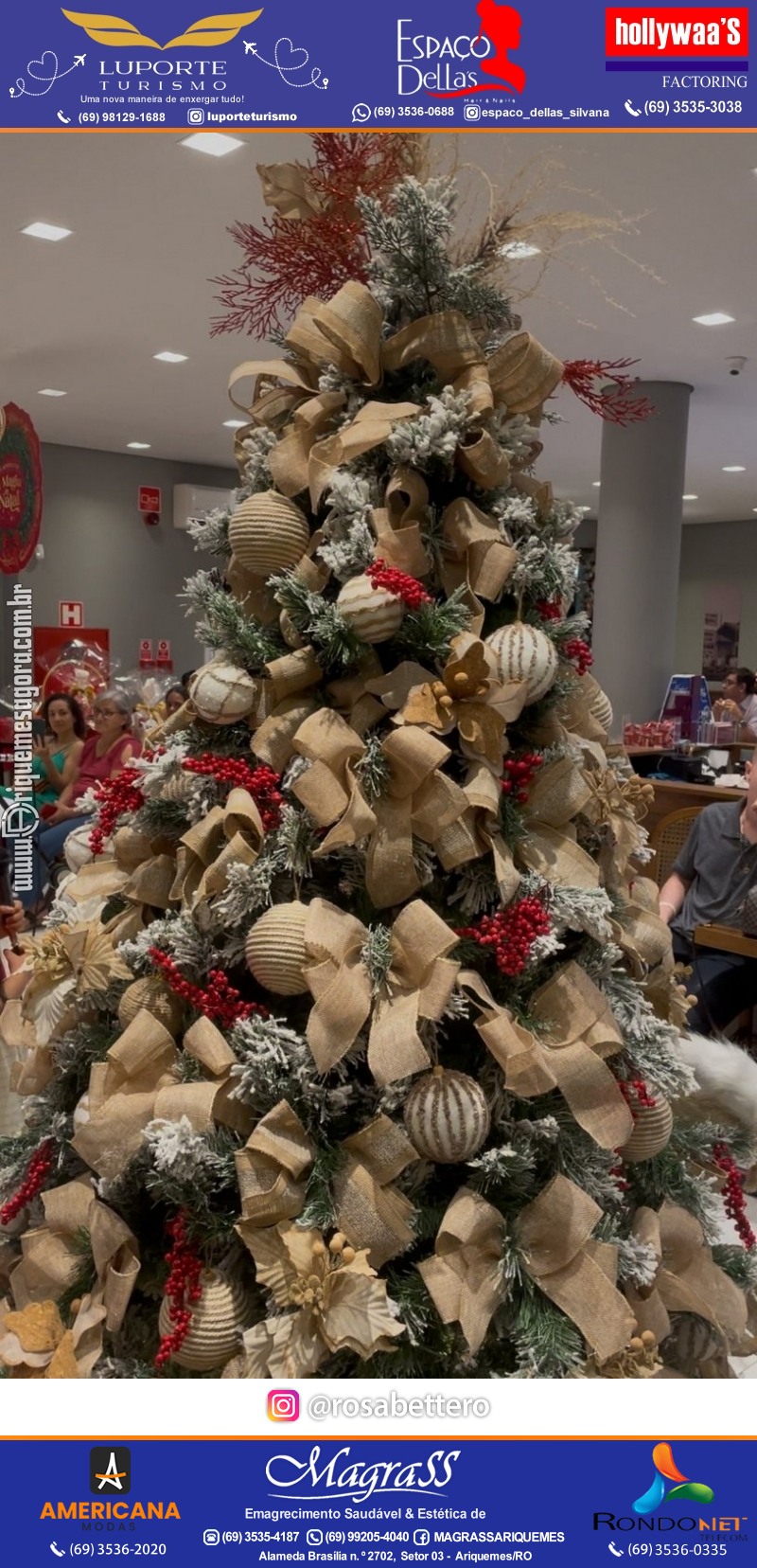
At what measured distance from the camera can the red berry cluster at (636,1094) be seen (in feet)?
2.96

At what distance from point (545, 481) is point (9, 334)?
4.29 m

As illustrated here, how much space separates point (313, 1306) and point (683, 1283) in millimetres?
357

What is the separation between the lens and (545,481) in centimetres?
99

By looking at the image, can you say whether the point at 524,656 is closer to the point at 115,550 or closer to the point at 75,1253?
the point at 75,1253

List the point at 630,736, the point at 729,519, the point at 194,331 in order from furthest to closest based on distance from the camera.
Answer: the point at 729,519
the point at 630,736
the point at 194,331

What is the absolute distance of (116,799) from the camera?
41.4 inches

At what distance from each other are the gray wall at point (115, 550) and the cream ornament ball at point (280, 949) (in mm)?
7089

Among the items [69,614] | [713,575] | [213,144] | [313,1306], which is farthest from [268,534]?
[713,575]

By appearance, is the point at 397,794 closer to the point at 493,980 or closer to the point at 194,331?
the point at 493,980
